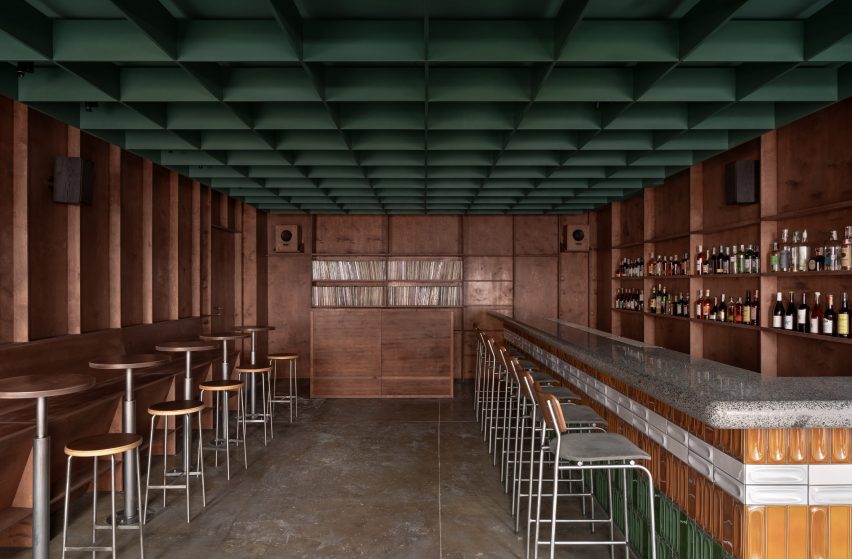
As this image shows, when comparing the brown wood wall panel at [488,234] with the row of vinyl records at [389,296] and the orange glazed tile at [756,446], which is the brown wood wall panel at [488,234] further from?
the orange glazed tile at [756,446]

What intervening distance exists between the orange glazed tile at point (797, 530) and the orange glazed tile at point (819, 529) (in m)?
0.02

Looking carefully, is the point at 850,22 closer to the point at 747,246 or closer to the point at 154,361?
the point at 747,246

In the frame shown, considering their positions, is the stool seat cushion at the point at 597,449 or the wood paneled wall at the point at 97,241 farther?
the wood paneled wall at the point at 97,241

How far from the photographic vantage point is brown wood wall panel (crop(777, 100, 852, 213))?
321cm

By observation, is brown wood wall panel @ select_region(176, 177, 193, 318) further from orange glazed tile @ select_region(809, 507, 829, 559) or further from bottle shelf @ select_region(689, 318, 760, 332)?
orange glazed tile @ select_region(809, 507, 829, 559)

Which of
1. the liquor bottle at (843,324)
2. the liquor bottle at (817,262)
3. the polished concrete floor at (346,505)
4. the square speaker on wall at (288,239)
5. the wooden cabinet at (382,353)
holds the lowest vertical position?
the polished concrete floor at (346,505)

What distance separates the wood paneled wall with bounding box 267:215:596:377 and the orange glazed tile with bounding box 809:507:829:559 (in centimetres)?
602

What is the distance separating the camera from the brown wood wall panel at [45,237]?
3.34 m

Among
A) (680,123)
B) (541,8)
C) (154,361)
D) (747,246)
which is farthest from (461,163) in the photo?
(154,361)

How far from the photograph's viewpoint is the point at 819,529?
1.67 metres

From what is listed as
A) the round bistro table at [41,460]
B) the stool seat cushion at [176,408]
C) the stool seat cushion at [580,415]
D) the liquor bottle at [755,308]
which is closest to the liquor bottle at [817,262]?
the liquor bottle at [755,308]

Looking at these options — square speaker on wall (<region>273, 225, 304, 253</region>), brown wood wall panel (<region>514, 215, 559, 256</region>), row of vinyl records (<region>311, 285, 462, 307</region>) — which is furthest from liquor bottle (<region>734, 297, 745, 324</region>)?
square speaker on wall (<region>273, 225, 304, 253</region>)

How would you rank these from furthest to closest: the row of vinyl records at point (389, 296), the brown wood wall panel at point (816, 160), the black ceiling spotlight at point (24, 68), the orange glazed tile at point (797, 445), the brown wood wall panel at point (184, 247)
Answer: the row of vinyl records at point (389, 296)
the brown wood wall panel at point (184, 247)
the brown wood wall panel at point (816, 160)
the black ceiling spotlight at point (24, 68)
the orange glazed tile at point (797, 445)

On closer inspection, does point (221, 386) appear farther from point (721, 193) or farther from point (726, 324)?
point (721, 193)
